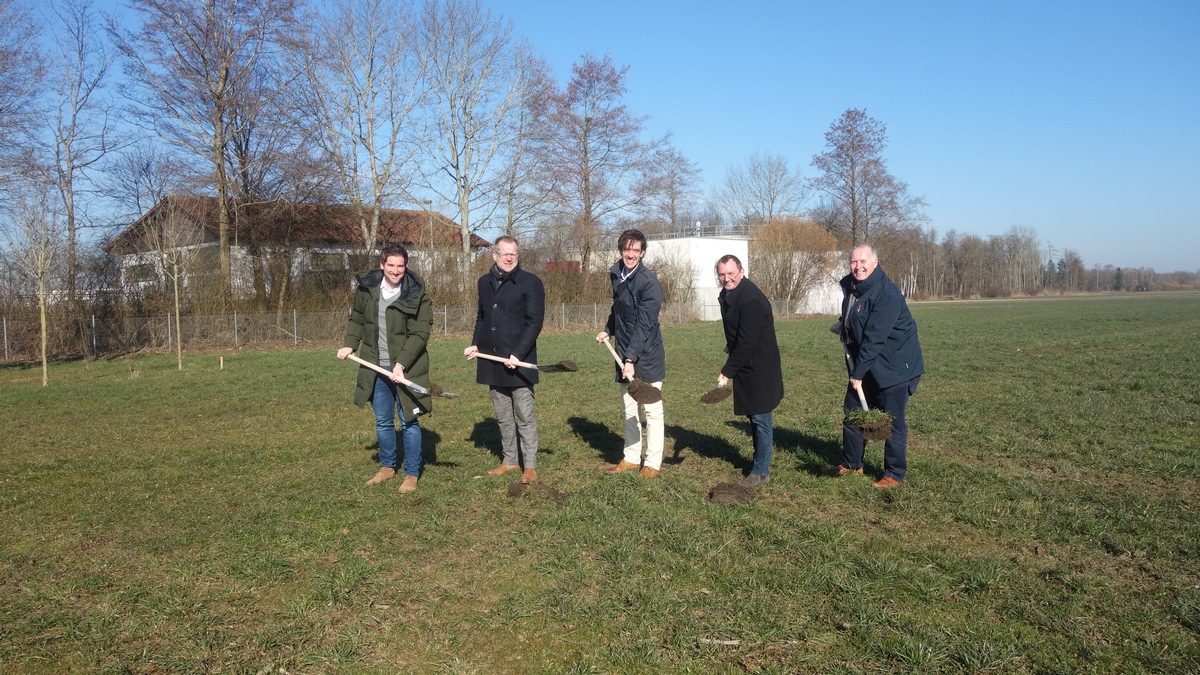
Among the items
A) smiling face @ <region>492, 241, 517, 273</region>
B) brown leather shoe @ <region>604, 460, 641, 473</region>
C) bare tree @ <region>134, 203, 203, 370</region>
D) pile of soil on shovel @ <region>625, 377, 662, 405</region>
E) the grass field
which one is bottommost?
the grass field

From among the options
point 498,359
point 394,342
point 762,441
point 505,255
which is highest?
point 505,255

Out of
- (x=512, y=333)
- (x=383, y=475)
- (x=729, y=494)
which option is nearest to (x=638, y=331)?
(x=512, y=333)

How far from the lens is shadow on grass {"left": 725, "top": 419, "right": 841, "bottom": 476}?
7.14 m

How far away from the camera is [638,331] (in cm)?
674

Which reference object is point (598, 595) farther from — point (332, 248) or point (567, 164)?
point (567, 164)

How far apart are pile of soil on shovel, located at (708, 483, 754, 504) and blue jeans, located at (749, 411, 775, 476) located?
329 millimetres

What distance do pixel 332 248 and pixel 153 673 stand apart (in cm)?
3030

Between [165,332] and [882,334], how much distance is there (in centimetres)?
2531

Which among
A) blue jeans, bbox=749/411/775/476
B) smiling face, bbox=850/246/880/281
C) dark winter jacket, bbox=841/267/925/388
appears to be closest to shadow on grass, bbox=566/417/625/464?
blue jeans, bbox=749/411/775/476

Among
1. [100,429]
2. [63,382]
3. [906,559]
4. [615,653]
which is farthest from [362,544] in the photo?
[63,382]

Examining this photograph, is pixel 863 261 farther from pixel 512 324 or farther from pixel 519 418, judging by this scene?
pixel 519 418

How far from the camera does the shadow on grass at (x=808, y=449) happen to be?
7137 millimetres

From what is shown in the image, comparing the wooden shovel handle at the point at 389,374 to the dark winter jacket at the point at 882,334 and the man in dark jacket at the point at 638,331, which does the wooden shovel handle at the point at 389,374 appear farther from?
the dark winter jacket at the point at 882,334

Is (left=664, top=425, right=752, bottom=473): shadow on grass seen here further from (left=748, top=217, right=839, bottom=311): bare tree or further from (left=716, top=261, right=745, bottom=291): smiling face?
(left=748, top=217, right=839, bottom=311): bare tree
